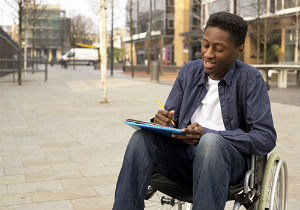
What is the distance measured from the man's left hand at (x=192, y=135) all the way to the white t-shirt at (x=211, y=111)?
23 cm

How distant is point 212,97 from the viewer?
2.70 metres

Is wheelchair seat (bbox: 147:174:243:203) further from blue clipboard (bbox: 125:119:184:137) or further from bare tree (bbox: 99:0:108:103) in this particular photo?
bare tree (bbox: 99:0:108:103)

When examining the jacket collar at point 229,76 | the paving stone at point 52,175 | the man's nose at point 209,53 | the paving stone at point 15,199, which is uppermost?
the man's nose at point 209,53

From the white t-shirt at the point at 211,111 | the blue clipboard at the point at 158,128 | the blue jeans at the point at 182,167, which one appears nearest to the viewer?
the blue jeans at the point at 182,167

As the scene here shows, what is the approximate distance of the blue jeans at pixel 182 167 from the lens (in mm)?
2209

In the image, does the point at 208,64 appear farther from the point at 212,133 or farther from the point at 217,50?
the point at 212,133

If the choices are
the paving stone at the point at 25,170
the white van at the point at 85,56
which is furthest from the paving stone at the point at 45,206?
the white van at the point at 85,56

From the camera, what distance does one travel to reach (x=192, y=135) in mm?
2449

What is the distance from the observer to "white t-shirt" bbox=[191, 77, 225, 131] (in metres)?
2.67

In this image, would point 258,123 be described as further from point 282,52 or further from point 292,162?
point 282,52

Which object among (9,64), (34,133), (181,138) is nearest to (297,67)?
(34,133)

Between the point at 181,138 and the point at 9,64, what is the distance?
30168mm

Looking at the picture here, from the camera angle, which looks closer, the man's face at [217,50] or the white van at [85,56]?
the man's face at [217,50]

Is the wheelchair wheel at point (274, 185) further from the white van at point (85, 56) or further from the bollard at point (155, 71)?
the white van at point (85, 56)
